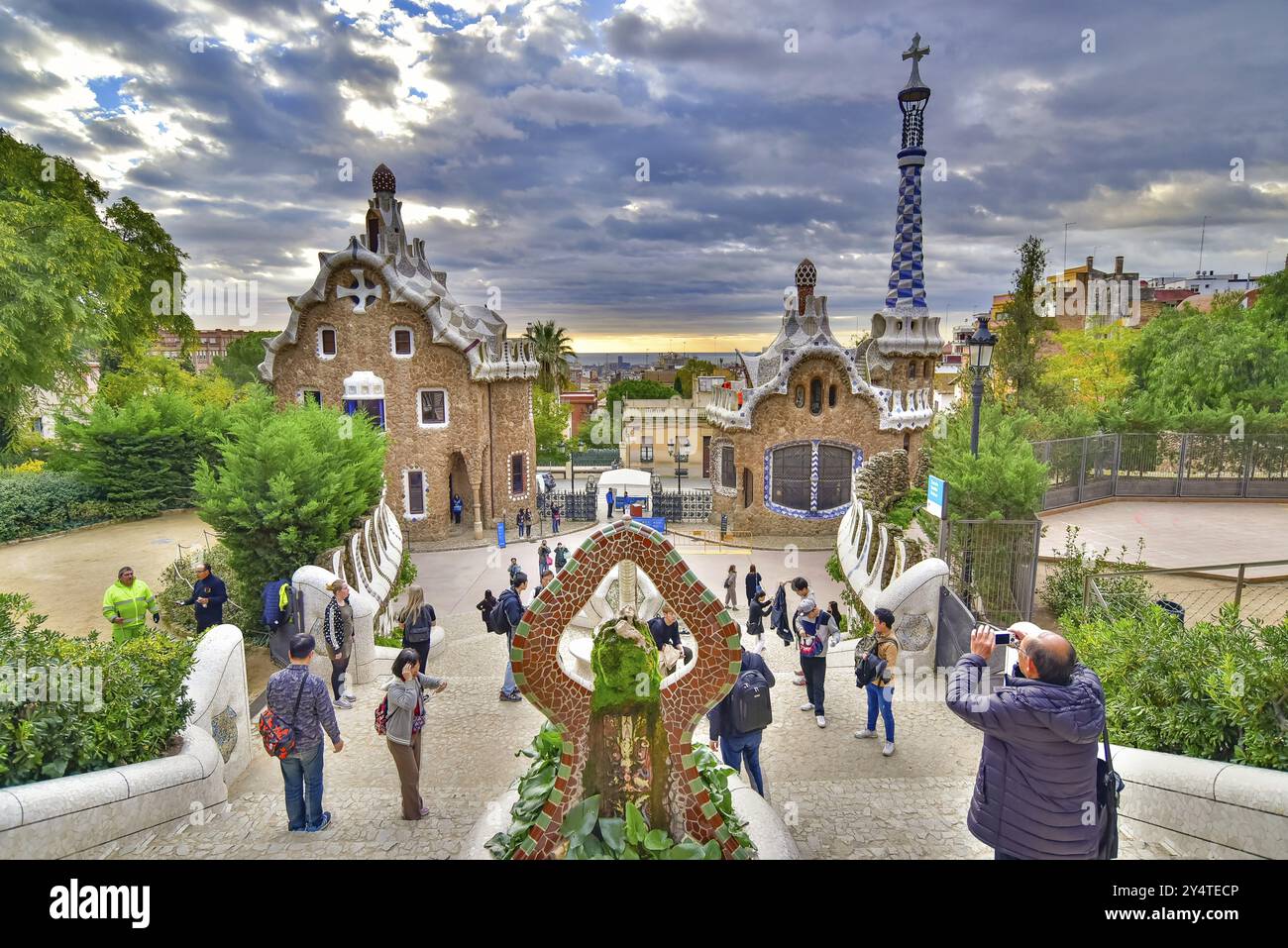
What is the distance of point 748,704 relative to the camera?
577 centimetres

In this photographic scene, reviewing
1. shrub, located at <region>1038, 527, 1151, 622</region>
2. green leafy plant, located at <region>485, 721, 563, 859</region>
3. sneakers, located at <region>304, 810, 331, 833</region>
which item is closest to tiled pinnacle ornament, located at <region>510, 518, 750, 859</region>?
green leafy plant, located at <region>485, 721, 563, 859</region>

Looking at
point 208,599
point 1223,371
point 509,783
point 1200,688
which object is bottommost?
point 509,783

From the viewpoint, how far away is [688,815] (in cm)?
445

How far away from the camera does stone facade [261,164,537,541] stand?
2488 cm

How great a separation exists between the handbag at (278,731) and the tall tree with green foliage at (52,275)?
18.8 metres

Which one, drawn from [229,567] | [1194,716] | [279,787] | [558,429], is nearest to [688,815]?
[1194,716]

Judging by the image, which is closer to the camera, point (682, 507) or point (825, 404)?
point (825, 404)

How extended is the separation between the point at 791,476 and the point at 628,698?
2261 cm

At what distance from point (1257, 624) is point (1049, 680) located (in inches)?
147

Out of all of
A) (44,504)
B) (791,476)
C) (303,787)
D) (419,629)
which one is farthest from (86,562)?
(791,476)

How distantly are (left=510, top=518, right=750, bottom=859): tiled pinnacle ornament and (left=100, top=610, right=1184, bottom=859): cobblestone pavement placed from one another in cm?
123

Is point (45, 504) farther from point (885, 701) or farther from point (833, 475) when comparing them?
point (833, 475)

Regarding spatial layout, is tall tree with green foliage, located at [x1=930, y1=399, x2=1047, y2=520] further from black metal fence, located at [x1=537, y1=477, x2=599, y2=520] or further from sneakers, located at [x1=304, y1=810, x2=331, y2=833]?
black metal fence, located at [x1=537, y1=477, x2=599, y2=520]
